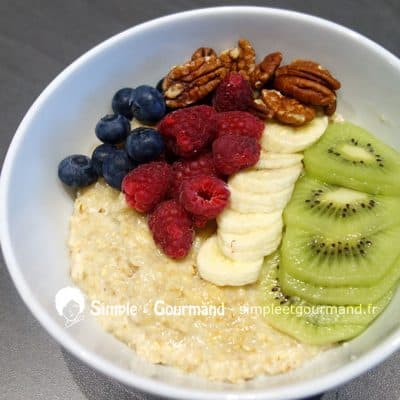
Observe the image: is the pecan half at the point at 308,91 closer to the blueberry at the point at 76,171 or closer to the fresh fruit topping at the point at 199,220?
the fresh fruit topping at the point at 199,220

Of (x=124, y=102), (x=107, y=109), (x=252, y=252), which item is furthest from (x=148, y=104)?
(x=252, y=252)

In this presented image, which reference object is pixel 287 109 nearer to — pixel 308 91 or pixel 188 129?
pixel 308 91

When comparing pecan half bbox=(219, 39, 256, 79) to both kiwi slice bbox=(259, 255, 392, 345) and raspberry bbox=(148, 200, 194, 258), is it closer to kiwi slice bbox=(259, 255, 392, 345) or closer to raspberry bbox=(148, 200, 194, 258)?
raspberry bbox=(148, 200, 194, 258)

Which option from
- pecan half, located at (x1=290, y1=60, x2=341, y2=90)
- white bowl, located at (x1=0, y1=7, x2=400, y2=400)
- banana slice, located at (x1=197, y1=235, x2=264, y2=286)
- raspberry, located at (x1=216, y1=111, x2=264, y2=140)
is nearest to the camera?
white bowl, located at (x1=0, y1=7, x2=400, y2=400)

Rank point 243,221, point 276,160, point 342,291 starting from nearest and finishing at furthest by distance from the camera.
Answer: point 342,291 → point 243,221 → point 276,160

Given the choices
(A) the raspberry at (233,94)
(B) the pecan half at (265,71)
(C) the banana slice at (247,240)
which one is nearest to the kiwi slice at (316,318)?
(C) the banana slice at (247,240)

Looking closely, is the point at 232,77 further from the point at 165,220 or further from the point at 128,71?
the point at 165,220

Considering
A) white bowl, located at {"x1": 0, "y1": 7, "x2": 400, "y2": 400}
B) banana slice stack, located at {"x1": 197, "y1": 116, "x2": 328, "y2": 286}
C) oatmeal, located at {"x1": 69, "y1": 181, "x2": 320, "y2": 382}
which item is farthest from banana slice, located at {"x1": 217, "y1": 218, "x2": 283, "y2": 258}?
white bowl, located at {"x1": 0, "y1": 7, "x2": 400, "y2": 400}
